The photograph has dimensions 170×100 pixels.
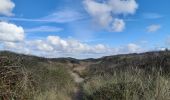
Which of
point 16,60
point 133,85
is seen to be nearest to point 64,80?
point 133,85

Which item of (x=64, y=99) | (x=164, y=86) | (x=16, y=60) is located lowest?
(x=64, y=99)

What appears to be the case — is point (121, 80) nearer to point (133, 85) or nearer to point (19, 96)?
point (133, 85)

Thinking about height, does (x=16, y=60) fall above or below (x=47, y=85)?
above

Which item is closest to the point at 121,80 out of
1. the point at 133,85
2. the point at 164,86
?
the point at 133,85

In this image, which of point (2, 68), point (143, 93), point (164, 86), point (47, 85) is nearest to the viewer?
point (2, 68)

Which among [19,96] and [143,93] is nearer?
[19,96]

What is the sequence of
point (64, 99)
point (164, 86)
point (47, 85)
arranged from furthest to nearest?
point (47, 85) → point (64, 99) → point (164, 86)

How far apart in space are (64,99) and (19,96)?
243 inches

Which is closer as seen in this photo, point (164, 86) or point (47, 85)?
point (164, 86)

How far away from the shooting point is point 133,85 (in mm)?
12219

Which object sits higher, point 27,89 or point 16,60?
point 16,60

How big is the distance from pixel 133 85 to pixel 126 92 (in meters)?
0.51

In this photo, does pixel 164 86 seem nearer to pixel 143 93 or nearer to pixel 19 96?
pixel 143 93

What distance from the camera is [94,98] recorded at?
13.6 m
